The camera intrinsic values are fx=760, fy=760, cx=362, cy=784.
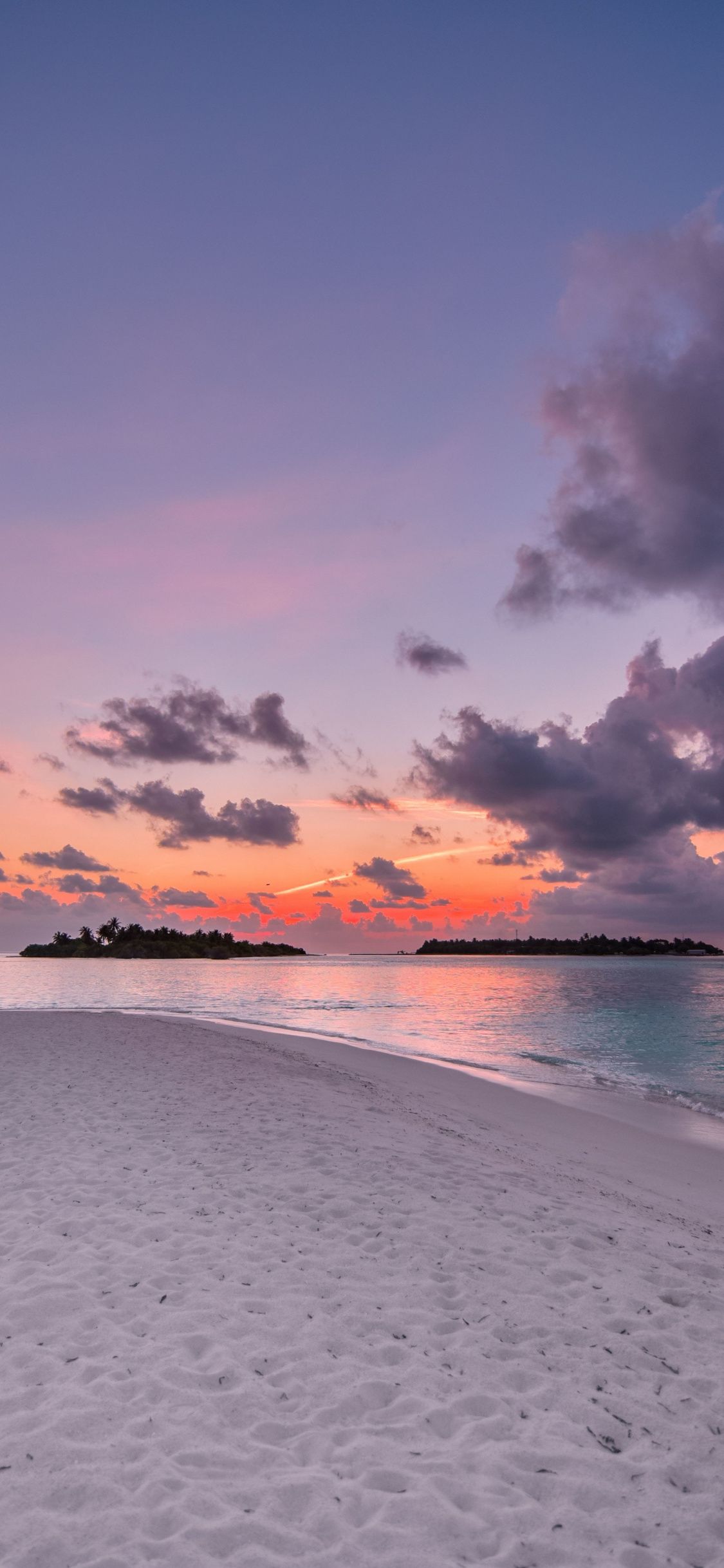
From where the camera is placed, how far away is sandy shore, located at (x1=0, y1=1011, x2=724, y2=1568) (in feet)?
13.2

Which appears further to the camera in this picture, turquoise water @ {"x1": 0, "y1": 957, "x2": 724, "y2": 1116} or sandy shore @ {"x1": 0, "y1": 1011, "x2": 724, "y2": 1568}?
turquoise water @ {"x1": 0, "y1": 957, "x2": 724, "y2": 1116}

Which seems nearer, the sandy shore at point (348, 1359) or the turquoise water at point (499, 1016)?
the sandy shore at point (348, 1359)

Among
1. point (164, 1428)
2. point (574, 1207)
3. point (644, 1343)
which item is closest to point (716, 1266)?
point (574, 1207)

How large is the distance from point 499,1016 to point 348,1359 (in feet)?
141

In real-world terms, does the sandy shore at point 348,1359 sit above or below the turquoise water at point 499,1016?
above

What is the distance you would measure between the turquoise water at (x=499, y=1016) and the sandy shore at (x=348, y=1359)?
13.3m

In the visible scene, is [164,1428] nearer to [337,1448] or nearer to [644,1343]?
[337,1448]

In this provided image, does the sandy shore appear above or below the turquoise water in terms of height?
above

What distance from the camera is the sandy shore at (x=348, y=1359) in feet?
13.2

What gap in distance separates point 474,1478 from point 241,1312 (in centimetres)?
232

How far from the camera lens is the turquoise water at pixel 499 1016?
2597 cm

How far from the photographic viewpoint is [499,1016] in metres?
46.4

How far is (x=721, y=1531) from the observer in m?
4.13

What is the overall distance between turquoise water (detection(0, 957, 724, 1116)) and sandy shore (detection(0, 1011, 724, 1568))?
43.6 feet
